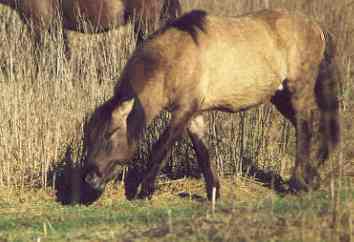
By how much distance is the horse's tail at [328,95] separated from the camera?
7668 millimetres

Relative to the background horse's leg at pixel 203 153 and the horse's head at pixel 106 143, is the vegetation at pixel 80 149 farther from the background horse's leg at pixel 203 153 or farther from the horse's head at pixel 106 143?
the horse's head at pixel 106 143

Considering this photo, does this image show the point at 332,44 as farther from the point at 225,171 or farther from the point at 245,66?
the point at 225,171

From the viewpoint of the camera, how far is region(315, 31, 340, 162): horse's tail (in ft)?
25.2

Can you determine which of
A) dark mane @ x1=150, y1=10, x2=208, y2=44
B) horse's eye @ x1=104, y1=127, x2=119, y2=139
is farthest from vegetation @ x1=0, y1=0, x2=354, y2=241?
dark mane @ x1=150, y1=10, x2=208, y2=44

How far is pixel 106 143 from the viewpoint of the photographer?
21.6ft

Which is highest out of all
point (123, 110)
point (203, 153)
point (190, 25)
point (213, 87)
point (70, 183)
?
point (190, 25)

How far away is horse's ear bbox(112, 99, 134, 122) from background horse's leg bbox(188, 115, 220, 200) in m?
0.95

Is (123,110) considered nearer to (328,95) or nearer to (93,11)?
(328,95)

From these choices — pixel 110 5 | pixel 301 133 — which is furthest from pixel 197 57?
pixel 110 5

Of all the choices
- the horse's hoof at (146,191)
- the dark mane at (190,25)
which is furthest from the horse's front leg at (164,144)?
the dark mane at (190,25)

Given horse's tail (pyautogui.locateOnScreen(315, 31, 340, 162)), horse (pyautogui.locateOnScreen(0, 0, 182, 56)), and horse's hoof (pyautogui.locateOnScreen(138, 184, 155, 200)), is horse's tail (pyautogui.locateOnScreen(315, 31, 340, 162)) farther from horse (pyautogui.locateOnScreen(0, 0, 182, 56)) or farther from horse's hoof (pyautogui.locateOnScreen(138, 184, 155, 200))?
horse (pyautogui.locateOnScreen(0, 0, 182, 56))

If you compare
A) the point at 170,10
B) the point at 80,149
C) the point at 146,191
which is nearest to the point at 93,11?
the point at 170,10

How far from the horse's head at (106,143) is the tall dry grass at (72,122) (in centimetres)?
113

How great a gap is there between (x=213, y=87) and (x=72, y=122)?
5.34ft
